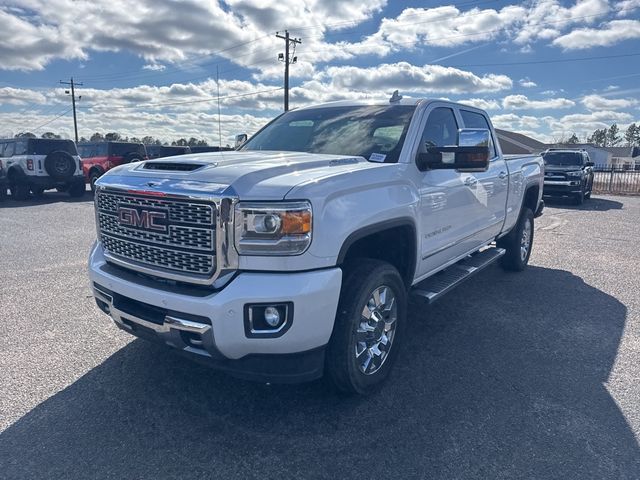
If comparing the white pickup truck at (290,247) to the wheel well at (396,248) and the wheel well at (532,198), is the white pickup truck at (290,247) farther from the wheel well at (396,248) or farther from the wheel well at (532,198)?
the wheel well at (532,198)

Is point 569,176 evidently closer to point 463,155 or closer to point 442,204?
point 442,204

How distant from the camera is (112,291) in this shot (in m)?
3.03

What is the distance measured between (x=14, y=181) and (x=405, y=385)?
16.0 meters

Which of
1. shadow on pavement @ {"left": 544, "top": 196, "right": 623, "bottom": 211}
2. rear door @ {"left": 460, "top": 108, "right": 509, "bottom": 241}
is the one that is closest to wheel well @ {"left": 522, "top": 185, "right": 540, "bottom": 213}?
rear door @ {"left": 460, "top": 108, "right": 509, "bottom": 241}

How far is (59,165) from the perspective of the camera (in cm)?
1516

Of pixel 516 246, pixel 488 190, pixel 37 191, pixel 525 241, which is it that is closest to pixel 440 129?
pixel 488 190

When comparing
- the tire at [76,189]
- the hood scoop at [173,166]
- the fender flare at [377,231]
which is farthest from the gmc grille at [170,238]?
the tire at [76,189]

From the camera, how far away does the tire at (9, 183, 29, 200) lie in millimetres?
15046

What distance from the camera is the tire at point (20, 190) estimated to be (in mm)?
15046

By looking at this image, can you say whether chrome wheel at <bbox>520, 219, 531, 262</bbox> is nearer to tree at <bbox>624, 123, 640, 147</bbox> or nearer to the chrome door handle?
the chrome door handle

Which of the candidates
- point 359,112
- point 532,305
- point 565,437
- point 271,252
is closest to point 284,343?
point 271,252

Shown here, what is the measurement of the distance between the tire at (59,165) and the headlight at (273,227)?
15082mm

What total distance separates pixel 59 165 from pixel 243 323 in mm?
15341

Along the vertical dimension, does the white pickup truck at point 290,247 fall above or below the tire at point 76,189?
above
